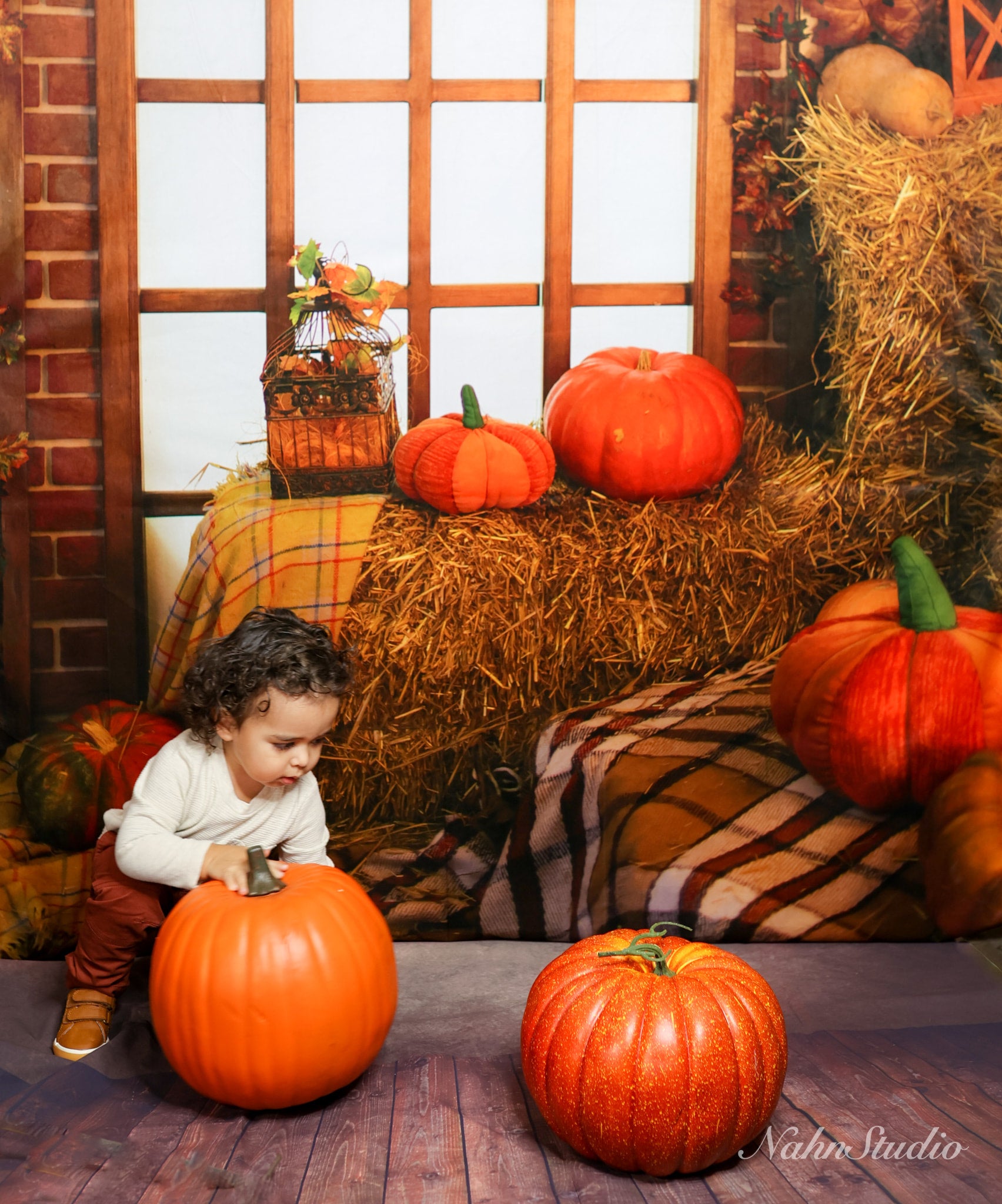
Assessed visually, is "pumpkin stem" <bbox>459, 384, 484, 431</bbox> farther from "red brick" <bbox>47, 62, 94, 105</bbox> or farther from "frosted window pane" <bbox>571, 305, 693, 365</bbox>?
"red brick" <bbox>47, 62, 94, 105</bbox>

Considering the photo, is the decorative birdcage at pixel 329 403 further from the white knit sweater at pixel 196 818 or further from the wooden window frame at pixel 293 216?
the white knit sweater at pixel 196 818

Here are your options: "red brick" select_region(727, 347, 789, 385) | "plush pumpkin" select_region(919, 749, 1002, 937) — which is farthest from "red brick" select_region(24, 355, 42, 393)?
"plush pumpkin" select_region(919, 749, 1002, 937)

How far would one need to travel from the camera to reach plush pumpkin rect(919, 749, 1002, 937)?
79.4 inches

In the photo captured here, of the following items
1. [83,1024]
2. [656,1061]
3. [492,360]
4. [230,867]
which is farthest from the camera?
[492,360]

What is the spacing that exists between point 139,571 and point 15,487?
0.89 feet

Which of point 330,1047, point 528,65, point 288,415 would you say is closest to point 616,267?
point 528,65

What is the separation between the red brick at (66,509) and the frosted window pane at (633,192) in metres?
1.00

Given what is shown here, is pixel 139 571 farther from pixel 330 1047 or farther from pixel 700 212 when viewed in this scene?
pixel 700 212

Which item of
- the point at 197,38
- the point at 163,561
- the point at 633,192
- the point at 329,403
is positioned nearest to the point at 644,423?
the point at 633,192

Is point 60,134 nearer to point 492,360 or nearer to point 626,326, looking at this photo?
point 492,360

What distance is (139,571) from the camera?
2.01 metres

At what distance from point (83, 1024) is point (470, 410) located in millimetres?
1288

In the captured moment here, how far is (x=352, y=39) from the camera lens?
6.27 feet

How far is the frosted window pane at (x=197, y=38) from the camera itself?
186 cm
